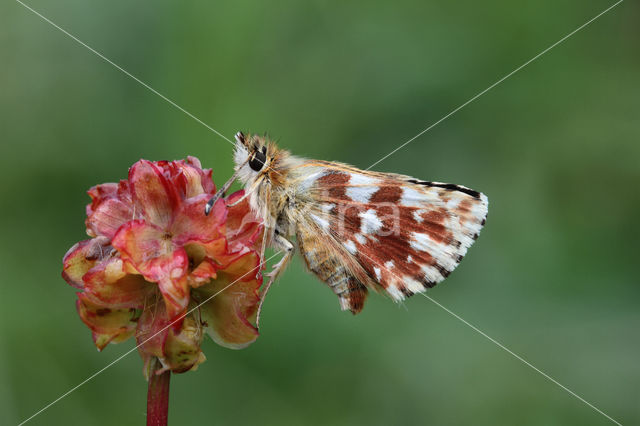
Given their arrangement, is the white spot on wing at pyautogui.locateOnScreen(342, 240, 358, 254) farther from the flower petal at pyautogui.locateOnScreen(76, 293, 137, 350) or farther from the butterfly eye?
the flower petal at pyautogui.locateOnScreen(76, 293, 137, 350)

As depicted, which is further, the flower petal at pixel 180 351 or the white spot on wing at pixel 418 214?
the white spot on wing at pixel 418 214

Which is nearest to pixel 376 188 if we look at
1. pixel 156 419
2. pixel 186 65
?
pixel 156 419

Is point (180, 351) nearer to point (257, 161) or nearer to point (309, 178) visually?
point (257, 161)

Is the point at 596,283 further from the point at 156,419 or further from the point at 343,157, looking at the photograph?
the point at 156,419

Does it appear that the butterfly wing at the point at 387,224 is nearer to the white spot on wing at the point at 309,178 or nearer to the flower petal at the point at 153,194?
the white spot on wing at the point at 309,178

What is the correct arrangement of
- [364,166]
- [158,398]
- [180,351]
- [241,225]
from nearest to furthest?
[158,398] → [180,351] → [241,225] → [364,166]

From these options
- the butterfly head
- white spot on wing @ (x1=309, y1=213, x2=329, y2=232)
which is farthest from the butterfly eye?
white spot on wing @ (x1=309, y1=213, x2=329, y2=232)

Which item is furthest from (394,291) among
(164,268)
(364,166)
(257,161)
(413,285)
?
(364,166)

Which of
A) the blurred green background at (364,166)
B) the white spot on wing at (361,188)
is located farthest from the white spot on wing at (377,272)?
the blurred green background at (364,166)
